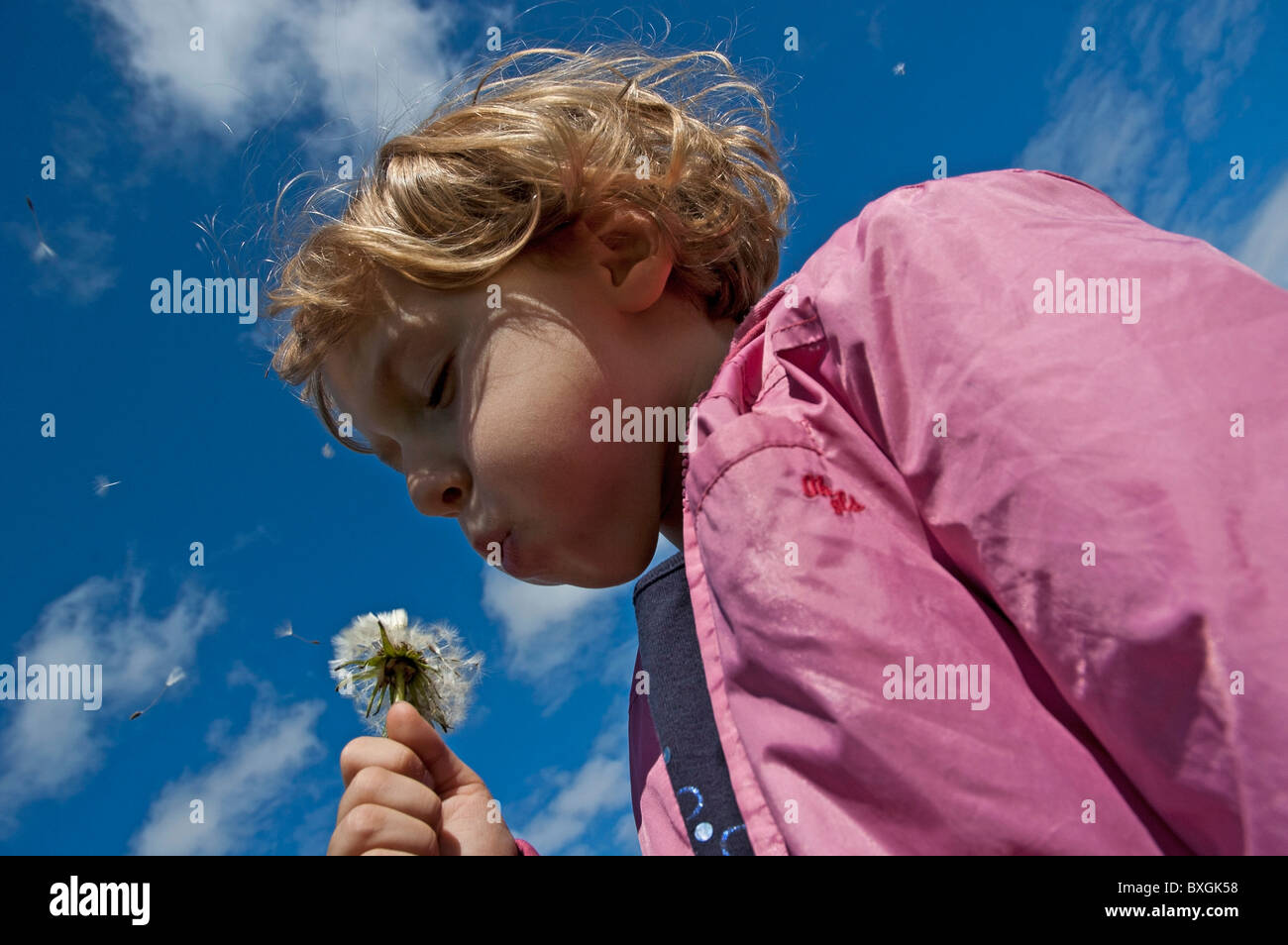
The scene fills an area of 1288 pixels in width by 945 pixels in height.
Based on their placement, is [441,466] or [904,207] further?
[441,466]

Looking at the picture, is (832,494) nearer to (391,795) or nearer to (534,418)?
(534,418)

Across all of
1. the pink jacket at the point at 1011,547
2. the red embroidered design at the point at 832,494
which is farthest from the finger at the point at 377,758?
the red embroidered design at the point at 832,494

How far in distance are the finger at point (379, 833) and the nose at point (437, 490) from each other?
1.55 ft

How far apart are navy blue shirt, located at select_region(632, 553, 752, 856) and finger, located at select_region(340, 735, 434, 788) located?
363mm

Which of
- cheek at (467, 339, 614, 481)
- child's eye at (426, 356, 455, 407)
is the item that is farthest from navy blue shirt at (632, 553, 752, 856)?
child's eye at (426, 356, 455, 407)

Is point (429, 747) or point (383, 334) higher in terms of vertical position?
point (383, 334)

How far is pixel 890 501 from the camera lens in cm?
89

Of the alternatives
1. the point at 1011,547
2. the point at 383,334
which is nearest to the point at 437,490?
the point at 383,334

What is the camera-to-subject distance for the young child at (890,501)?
668 millimetres

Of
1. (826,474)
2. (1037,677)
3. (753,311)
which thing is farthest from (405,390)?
(1037,677)

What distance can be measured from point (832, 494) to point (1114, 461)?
273 mm

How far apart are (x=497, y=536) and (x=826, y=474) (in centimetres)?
62
